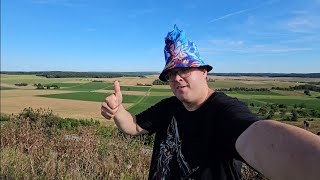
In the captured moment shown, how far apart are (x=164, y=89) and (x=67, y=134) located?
6228cm

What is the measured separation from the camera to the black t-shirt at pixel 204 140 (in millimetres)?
1393

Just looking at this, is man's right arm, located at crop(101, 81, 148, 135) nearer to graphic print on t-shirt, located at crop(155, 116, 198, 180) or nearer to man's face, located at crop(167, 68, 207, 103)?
graphic print on t-shirt, located at crop(155, 116, 198, 180)

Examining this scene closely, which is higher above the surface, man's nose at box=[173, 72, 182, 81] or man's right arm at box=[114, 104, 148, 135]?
man's nose at box=[173, 72, 182, 81]

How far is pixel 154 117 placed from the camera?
91.2 inches

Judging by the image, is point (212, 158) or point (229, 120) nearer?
point (229, 120)

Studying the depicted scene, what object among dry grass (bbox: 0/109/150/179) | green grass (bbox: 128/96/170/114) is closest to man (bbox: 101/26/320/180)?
dry grass (bbox: 0/109/150/179)

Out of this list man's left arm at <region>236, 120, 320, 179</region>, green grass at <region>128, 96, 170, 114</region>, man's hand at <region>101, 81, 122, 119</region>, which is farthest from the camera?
green grass at <region>128, 96, 170, 114</region>

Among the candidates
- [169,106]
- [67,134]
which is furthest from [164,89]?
[169,106]

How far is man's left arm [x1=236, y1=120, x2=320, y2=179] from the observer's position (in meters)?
0.75

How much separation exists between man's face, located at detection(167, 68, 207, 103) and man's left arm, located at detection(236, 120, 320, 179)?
756mm

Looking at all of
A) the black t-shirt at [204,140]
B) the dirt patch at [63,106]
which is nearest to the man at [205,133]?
the black t-shirt at [204,140]

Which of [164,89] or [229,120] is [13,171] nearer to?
[229,120]

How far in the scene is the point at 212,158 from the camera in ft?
5.14

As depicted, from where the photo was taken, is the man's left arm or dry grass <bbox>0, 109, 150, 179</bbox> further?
dry grass <bbox>0, 109, 150, 179</bbox>
